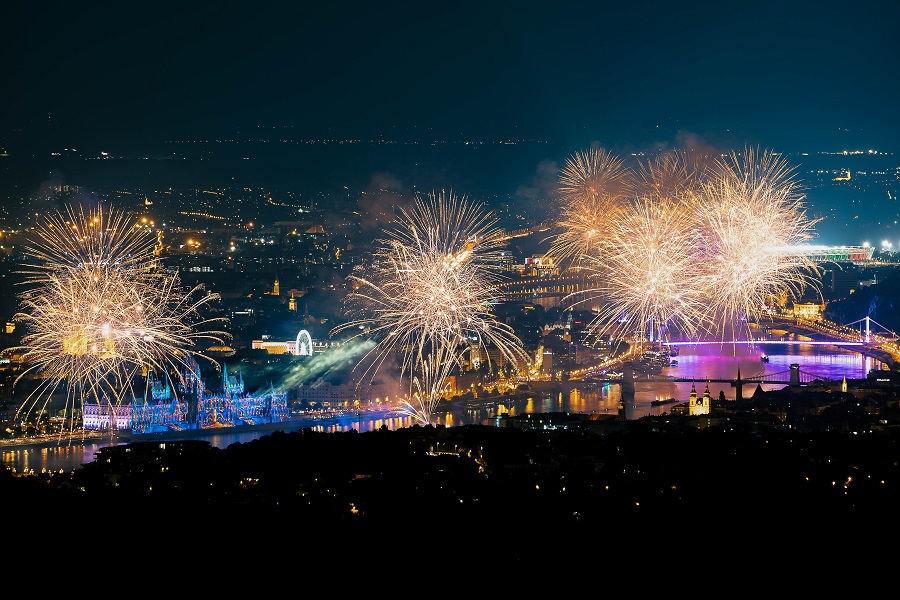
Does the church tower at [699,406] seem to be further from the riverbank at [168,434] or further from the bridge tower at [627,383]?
the riverbank at [168,434]

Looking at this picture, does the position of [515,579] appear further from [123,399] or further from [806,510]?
[123,399]

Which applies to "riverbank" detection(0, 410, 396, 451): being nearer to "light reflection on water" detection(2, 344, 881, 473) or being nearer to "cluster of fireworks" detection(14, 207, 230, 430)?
"light reflection on water" detection(2, 344, 881, 473)

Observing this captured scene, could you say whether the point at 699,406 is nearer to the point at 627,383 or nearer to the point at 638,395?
the point at 638,395

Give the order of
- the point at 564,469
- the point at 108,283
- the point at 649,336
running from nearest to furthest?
the point at 564,469 < the point at 108,283 < the point at 649,336

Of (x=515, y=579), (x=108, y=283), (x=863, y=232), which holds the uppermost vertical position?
(x=863, y=232)

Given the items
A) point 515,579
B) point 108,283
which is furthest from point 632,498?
point 108,283

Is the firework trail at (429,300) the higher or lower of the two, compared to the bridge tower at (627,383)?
higher

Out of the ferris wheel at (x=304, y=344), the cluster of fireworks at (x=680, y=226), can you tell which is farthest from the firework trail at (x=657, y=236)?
the ferris wheel at (x=304, y=344)
